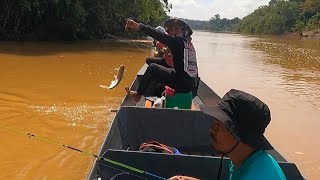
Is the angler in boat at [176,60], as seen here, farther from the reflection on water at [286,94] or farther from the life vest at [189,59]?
the reflection on water at [286,94]

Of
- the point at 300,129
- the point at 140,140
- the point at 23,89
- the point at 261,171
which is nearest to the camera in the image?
the point at 261,171

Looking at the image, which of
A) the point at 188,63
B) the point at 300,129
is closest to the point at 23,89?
the point at 188,63

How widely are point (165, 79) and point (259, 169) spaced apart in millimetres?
4054

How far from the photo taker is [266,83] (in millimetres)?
12930

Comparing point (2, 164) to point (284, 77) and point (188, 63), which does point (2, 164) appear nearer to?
point (188, 63)

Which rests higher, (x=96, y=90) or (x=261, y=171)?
(x=261, y=171)

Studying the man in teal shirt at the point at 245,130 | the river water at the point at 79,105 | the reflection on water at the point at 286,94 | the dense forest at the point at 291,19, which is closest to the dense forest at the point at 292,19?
the dense forest at the point at 291,19

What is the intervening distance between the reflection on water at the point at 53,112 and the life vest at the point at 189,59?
172 centimetres

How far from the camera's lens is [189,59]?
5207 mm

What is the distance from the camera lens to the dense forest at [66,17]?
68.8ft

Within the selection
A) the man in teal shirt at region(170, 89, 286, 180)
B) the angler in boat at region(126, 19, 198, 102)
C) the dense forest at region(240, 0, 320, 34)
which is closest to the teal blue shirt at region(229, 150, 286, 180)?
the man in teal shirt at region(170, 89, 286, 180)

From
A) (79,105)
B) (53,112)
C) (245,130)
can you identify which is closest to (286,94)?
(79,105)

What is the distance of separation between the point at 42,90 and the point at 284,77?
29.3 ft

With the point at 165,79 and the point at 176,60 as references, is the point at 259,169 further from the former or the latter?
the point at 165,79
